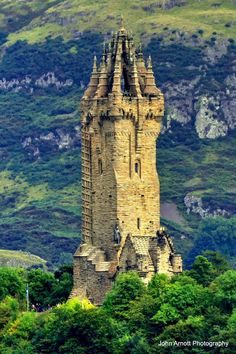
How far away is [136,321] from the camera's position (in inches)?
5157

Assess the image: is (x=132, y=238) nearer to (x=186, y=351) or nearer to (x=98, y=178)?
(x=98, y=178)

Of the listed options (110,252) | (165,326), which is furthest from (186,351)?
(110,252)

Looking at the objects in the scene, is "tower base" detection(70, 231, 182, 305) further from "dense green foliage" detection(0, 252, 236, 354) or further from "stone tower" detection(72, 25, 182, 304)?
"dense green foliage" detection(0, 252, 236, 354)

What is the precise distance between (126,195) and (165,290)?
285 inches

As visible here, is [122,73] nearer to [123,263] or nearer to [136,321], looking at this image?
[123,263]

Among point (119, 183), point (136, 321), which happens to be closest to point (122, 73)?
point (119, 183)

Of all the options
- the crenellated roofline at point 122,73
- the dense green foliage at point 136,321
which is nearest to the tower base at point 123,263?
the dense green foliage at point 136,321

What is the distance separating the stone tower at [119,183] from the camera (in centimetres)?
13700

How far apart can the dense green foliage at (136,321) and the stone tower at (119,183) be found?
6.85 ft

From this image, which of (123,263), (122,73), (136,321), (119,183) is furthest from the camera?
(122,73)

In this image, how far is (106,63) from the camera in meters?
140

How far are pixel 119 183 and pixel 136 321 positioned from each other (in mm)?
9285

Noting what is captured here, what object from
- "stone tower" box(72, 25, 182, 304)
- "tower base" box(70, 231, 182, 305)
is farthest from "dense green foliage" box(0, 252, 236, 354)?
"stone tower" box(72, 25, 182, 304)

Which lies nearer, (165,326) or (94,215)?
(165,326)
